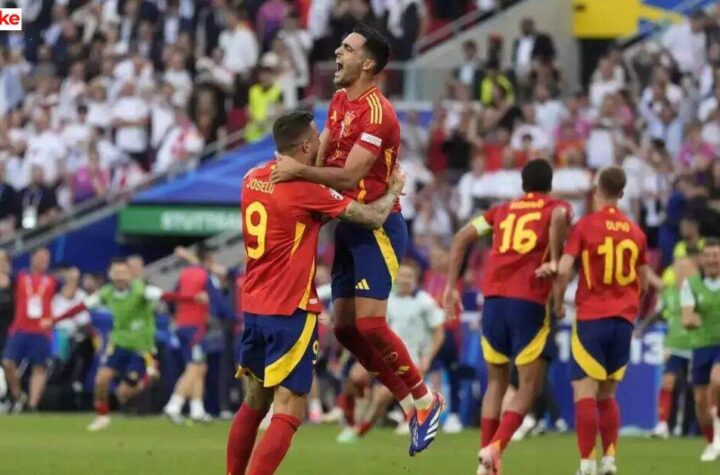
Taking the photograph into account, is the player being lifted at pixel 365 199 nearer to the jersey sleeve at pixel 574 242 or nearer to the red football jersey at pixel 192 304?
the jersey sleeve at pixel 574 242

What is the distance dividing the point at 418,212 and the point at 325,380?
2.74 metres

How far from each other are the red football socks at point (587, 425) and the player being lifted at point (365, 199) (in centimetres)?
169

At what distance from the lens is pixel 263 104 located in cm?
3008

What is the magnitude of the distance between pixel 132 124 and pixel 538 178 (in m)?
15.9

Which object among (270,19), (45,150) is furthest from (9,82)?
(270,19)

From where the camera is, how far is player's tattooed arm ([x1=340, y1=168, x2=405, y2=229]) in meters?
12.9

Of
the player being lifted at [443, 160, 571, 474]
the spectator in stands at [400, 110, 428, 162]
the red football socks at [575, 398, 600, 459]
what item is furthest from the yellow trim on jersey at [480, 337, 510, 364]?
the spectator in stands at [400, 110, 428, 162]

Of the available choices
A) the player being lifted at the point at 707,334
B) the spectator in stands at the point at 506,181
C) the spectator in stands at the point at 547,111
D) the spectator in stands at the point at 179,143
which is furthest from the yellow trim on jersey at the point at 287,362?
the spectator in stands at the point at 179,143

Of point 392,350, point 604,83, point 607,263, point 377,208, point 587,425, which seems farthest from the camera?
point 604,83

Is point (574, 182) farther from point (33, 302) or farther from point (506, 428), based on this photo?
point (506, 428)

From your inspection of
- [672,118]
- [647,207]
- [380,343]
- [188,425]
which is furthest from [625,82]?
[380,343]

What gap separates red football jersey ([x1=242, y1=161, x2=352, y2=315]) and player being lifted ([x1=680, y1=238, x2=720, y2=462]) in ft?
23.3

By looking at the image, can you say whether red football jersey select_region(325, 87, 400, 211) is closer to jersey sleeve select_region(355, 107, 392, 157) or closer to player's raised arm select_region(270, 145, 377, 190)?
jersey sleeve select_region(355, 107, 392, 157)

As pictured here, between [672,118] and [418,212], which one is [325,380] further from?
[672,118]
